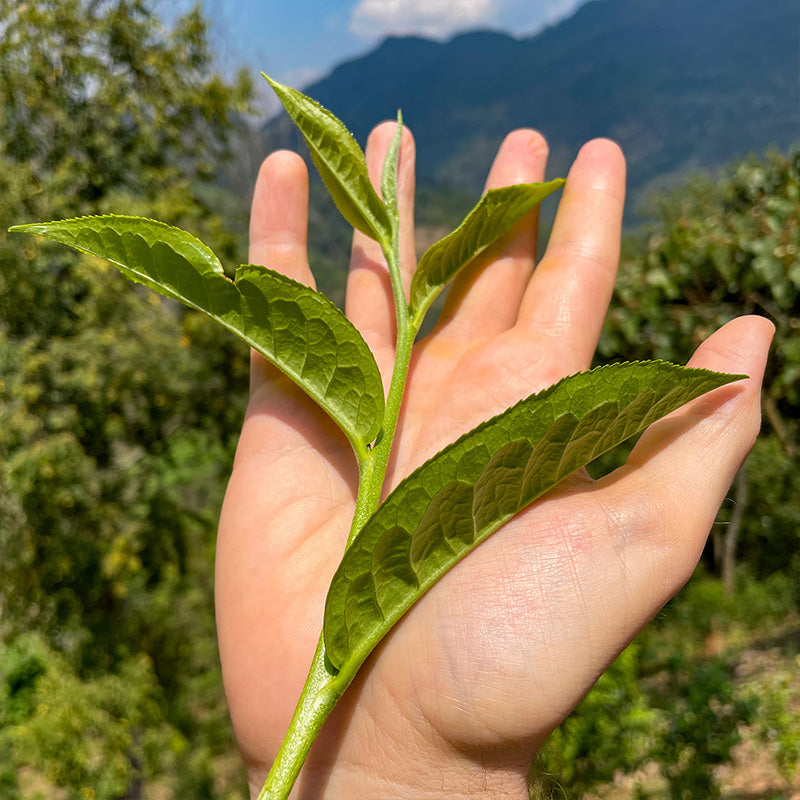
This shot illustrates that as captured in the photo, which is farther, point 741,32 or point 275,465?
point 741,32

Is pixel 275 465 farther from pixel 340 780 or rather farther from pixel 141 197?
pixel 141 197

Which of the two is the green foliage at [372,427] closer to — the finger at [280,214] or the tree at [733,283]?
the finger at [280,214]

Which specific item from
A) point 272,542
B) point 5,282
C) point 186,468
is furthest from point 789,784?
point 186,468

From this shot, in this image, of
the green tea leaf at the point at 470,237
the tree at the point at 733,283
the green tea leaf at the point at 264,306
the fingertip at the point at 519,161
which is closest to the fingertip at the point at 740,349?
the green tea leaf at the point at 470,237

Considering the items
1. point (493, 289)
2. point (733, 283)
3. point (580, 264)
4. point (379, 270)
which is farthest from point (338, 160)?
point (733, 283)

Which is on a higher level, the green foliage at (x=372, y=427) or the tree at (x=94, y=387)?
the tree at (x=94, y=387)

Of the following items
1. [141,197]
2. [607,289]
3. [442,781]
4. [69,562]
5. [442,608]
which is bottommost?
[442,781]

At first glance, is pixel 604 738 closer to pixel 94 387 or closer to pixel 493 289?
pixel 493 289
